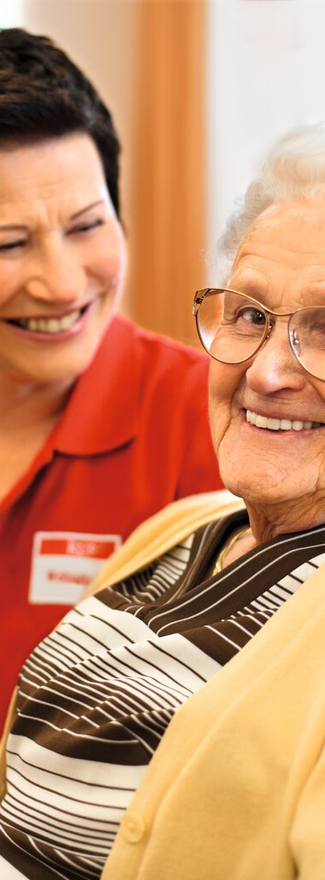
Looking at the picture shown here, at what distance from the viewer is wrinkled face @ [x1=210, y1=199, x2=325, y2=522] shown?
1.42 meters

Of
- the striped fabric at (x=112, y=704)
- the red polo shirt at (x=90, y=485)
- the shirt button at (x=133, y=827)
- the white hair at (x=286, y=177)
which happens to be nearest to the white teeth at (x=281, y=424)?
the striped fabric at (x=112, y=704)

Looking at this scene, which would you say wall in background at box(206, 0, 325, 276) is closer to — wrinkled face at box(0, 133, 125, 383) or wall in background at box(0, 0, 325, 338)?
wall in background at box(0, 0, 325, 338)

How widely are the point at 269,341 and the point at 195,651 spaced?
0.42 meters

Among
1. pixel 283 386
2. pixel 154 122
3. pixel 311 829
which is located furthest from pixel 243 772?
pixel 154 122

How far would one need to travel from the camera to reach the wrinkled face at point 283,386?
1.42 meters

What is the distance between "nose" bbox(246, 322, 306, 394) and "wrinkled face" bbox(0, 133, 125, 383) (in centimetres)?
65

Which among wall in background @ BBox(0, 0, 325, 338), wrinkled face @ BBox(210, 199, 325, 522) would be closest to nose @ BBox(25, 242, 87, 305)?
wrinkled face @ BBox(210, 199, 325, 522)

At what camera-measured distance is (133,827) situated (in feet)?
4.20

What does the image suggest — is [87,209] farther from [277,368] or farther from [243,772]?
[243,772]

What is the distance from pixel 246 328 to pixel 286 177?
22 centimetres

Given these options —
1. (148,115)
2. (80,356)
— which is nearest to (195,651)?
(80,356)

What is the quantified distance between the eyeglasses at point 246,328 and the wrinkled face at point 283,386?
0.05ft

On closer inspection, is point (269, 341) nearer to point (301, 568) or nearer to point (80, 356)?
point (301, 568)

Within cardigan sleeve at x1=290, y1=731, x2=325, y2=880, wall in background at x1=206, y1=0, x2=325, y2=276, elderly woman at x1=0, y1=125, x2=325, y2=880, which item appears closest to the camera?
cardigan sleeve at x1=290, y1=731, x2=325, y2=880
